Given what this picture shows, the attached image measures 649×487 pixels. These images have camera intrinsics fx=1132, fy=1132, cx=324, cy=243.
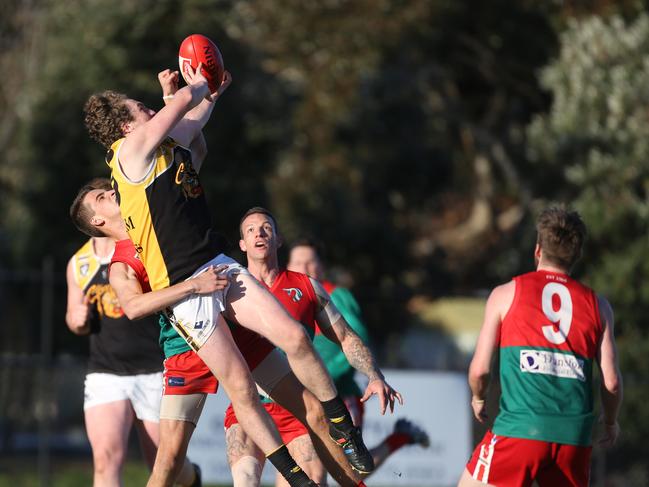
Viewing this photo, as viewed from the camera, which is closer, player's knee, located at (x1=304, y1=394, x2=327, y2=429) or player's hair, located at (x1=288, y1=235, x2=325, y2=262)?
player's knee, located at (x1=304, y1=394, x2=327, y2=429)

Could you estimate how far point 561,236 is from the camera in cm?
588

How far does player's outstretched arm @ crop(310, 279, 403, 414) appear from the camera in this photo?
6.09 metres

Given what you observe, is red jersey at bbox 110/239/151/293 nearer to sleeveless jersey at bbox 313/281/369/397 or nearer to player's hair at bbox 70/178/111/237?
player's hair at bbox 70/178/111/237

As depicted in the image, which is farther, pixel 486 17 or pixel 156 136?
pixel 486 17

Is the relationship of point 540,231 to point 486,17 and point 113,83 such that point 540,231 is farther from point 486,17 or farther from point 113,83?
point 486,17

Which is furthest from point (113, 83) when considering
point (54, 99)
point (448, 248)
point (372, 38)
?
point (448, 248)

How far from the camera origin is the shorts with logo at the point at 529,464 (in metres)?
5.70

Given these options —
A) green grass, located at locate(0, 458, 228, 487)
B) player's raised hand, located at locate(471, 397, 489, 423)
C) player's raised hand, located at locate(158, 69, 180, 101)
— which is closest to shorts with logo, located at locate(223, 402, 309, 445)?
player's raised hand, located at locate(471, 397, 489, 423)

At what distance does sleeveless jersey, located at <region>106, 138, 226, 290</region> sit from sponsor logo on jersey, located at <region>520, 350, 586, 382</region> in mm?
1757

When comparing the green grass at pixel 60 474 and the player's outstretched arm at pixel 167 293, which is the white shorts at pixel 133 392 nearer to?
the player's outstretched arm at pixel 167 293

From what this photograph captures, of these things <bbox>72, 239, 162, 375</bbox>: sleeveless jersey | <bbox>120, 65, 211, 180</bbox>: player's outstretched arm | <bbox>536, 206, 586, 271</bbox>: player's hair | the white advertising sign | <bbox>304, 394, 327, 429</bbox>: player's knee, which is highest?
<bbox>120, 65, 211, 180</bbox>: player's outstretched arm

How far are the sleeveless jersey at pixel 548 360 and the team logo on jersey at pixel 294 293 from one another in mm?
1362

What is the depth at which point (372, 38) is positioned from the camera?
1933 centimetres

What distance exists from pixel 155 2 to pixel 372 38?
4027mm
